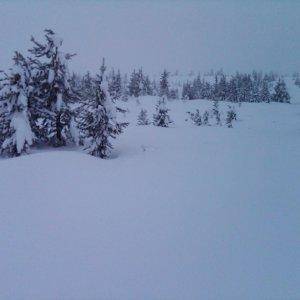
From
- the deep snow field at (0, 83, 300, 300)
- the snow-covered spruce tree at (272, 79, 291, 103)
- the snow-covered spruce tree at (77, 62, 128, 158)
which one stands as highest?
the snow-covered spruce tree at (272, 79, 291, 103)

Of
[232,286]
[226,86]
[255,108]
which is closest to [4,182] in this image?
[232,286]

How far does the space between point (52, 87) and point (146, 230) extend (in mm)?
18531

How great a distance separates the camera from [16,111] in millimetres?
22422

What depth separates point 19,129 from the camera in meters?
21.6

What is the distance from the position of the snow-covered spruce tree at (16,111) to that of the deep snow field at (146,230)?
5410mm

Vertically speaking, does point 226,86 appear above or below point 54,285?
above

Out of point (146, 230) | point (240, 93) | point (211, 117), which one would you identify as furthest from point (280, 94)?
point (146, 230)

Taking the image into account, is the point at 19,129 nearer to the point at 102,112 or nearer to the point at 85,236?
the point at 102,112

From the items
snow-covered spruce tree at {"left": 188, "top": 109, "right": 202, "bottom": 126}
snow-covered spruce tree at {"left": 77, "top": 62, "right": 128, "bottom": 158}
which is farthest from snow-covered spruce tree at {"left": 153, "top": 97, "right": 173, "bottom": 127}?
snow-covered spruce tree at {"left": 77, "top": 62, "right": 128, "bottom": 158}

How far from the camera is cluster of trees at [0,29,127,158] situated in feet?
72.3

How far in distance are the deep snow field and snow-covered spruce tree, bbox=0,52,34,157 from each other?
213 inches

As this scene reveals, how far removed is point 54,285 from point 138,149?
1824 centimetres

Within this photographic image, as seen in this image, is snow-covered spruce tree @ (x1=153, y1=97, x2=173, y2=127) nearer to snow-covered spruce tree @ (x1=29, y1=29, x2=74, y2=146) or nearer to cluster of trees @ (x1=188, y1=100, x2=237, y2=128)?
cluster of trees @ (x1=188, y1=100, x2=237, y2=128)

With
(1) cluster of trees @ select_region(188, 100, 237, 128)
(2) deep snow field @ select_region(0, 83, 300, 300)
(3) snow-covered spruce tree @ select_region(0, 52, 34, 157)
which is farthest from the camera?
(1) cluster of trees @ select_region(188, 100, 237, 128)
